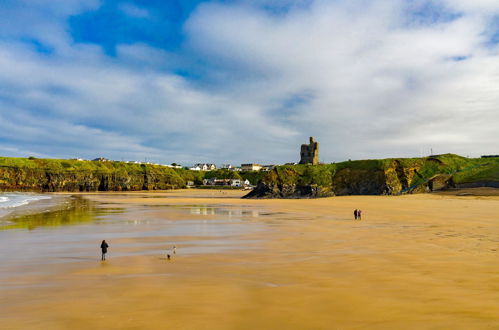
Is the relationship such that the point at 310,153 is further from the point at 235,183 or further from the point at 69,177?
the point at 69,177

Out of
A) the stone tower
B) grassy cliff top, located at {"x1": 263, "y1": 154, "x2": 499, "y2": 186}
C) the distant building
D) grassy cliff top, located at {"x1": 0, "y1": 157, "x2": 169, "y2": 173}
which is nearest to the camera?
grassy cliff top, located at {"x1": 263, "y1": 154, "x2": 499, "y2": 186}

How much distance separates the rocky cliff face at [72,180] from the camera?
12712 cm

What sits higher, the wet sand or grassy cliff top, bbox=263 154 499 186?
grassy cliff top, bbox=263 154 499 186

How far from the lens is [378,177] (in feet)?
258

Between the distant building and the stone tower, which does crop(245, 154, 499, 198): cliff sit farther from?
the distant building

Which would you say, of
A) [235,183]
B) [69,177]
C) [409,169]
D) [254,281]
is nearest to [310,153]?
[235,183]

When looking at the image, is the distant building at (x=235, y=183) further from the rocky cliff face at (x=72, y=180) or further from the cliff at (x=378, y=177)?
the cliff at (x=378, y=177)

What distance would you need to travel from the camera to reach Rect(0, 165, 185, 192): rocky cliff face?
127125 millimetres

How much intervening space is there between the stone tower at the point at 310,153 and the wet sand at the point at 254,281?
153 meters

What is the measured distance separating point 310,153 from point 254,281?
16793 centimetres

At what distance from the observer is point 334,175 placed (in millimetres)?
84750

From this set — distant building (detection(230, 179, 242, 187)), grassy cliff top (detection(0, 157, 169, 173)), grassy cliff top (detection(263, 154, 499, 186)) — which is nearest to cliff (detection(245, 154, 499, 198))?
grassy cliff top (detection(263, 154, 499, 186))

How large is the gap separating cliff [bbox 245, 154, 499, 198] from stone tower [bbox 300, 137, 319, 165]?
89.6 m

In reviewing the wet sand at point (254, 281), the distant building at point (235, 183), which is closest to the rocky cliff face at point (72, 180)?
the distant building at point (235, 183)
